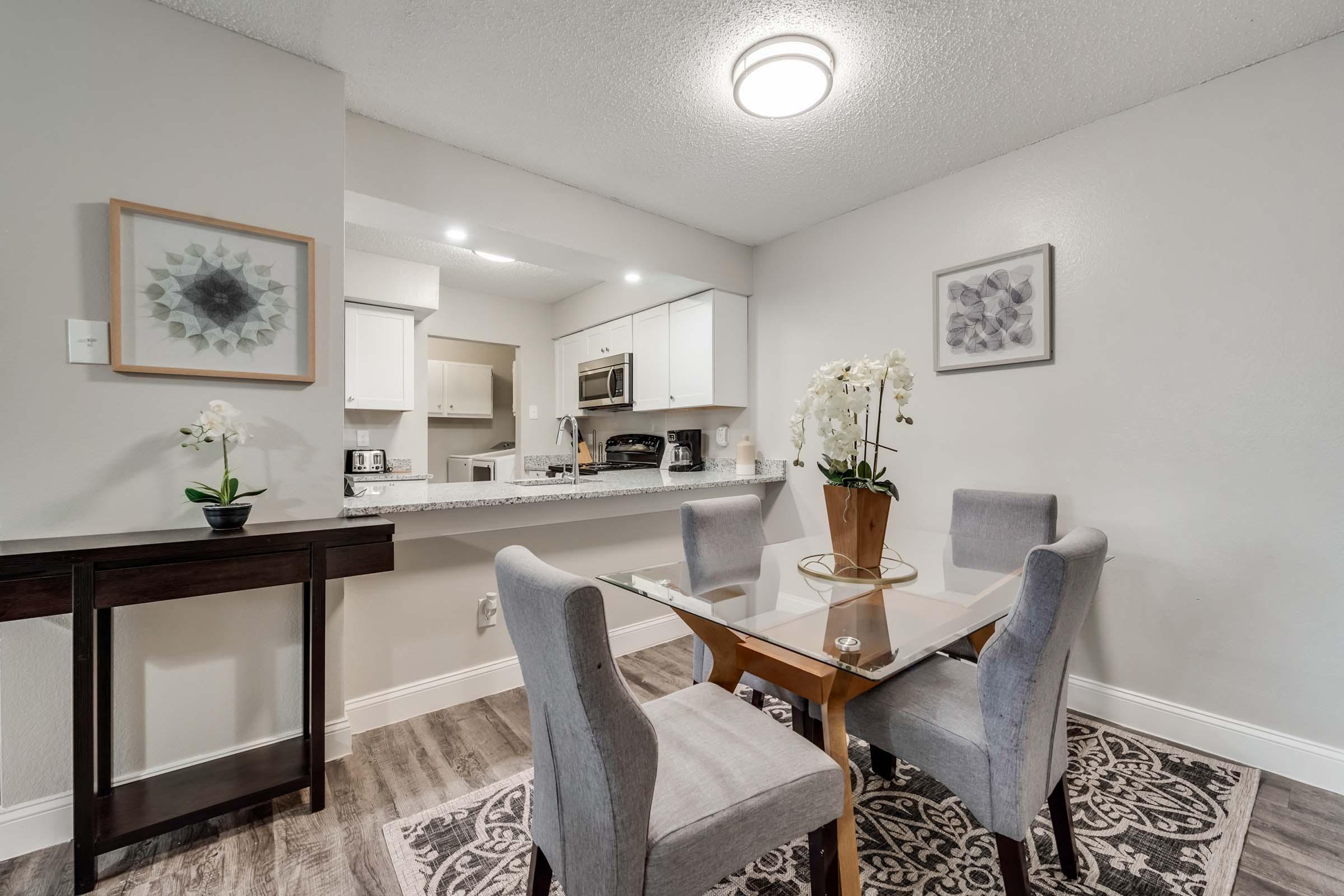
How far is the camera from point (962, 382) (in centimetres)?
278

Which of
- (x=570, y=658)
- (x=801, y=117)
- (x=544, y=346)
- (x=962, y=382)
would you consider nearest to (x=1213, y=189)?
(x=962, y=382)

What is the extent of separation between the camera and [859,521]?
1760 mm

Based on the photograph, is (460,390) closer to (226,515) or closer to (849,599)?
(226,515)

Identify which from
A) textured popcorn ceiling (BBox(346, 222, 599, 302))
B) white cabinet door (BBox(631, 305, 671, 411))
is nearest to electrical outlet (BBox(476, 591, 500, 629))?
white cabinet door (BBox(631, 305, 671, 411))

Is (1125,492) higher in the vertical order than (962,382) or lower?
lower

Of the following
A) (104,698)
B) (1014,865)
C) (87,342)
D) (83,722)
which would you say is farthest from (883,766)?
(87,342)

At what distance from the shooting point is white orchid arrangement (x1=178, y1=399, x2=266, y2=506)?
166 cm

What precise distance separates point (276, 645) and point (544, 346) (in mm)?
A: 3860

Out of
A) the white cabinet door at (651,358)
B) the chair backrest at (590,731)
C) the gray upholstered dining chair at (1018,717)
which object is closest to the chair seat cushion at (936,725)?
the gray upholstered dining chair at (1018,717)

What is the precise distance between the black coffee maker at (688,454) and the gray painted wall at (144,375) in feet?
7.98

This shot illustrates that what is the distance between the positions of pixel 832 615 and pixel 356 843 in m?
1.49

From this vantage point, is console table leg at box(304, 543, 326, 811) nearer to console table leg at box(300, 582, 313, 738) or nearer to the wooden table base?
console table leg at box(300, 582, 313, 738)

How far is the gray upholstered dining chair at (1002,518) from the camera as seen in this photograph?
2.23 meters

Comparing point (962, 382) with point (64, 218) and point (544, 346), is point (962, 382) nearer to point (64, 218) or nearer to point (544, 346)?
point (64, 218)
